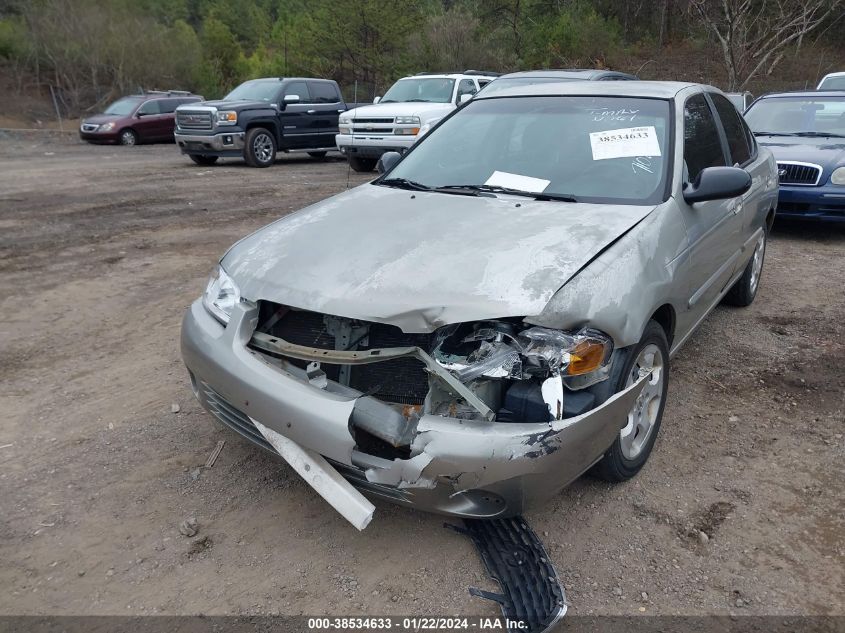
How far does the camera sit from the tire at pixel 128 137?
64.0 ft

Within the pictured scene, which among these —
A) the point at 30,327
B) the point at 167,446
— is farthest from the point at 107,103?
the point at 167,446

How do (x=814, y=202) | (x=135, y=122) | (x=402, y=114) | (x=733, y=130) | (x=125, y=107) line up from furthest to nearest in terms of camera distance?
(x=125, y=107), (x=135, y=122), (x=402, y=114), (x=814, y=202), (x=733, y=130)

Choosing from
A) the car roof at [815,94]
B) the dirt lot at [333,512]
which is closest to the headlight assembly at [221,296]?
the dirt lot at [333,512]

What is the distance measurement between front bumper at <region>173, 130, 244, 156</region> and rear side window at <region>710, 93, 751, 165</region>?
10858 mm

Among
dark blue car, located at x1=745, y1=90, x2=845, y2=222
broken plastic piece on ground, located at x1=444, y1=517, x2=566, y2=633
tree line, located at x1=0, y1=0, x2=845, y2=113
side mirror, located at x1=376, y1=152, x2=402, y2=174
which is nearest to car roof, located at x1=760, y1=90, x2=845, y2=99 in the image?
dark blue car, located at x1=745, y1=90, x2=845, y2=222

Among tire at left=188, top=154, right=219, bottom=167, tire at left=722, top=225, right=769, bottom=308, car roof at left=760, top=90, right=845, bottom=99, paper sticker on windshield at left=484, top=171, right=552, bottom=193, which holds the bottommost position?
tire at left=188, top=154, right=219, bottom=167

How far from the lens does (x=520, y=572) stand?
8.27 ft

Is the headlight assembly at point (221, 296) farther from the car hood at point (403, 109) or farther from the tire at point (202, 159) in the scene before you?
the tire at point (202, 159)

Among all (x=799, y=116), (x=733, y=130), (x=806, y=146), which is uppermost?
(x=733, y=130)

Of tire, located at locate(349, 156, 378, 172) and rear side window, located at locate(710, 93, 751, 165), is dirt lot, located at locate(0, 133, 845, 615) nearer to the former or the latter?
rear side window, located at locate(710, 93, 751, 165)

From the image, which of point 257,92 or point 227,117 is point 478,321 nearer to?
point 227,117

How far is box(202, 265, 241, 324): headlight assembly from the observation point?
2.96m

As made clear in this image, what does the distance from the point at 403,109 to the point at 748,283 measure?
816 cm

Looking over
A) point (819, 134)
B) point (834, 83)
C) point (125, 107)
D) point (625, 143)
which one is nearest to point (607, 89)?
point (625, 143)
